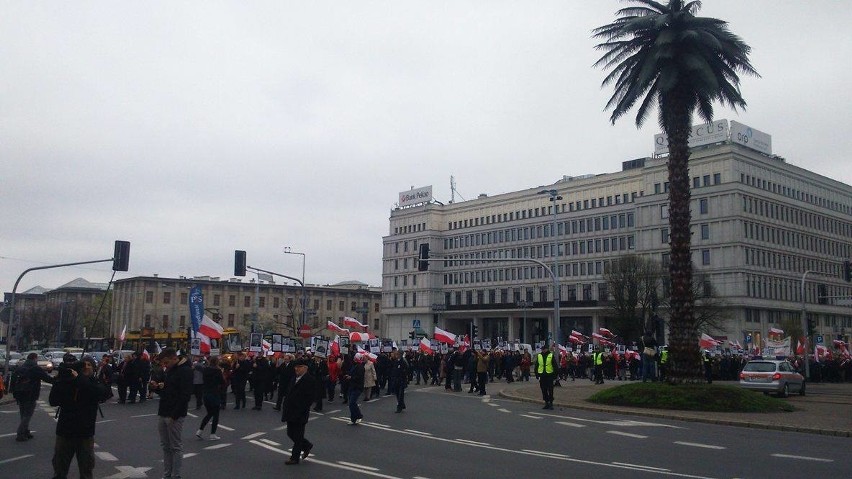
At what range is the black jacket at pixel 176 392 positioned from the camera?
1096 cm

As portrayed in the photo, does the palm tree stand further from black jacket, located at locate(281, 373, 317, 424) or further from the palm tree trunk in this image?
black jacket, located at locate(281, 373, 317, 424)

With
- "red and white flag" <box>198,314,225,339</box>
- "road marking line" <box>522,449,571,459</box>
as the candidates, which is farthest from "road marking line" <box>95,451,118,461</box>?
"red and white flag" <box>198,314,225,339</box>

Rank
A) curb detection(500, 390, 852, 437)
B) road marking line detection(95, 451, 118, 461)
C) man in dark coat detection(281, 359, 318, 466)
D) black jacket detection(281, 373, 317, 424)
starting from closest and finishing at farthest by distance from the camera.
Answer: man in dark coat detection(281, 359, 318, 466), black jacket detection(281, 373, 317, 424), road marking line detection(95, 451, 118, 461), curb detection(500, 390, 852, 437)

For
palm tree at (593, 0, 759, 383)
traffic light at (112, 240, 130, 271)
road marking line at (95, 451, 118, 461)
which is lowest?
road marking line at (95, 451, 118, 461)

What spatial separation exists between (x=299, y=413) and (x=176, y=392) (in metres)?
2.31

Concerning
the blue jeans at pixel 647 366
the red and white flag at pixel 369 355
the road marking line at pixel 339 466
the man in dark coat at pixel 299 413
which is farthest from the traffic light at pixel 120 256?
the blue jeans at pixel 647 366

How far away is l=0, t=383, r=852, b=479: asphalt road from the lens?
38.7 feet

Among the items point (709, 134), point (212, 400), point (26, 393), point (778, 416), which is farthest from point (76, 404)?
point (709, 134)

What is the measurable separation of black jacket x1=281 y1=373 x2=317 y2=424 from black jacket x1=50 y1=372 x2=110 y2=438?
339 cm

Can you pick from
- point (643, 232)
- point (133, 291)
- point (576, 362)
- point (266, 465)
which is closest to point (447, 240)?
point (643, 232)

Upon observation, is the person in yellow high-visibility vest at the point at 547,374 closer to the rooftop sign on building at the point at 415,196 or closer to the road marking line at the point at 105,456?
the road marking line at the point at 105,456

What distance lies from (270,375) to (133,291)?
289 feet

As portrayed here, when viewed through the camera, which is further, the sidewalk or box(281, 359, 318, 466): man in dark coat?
the sidewalk

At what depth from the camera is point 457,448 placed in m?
14.4
